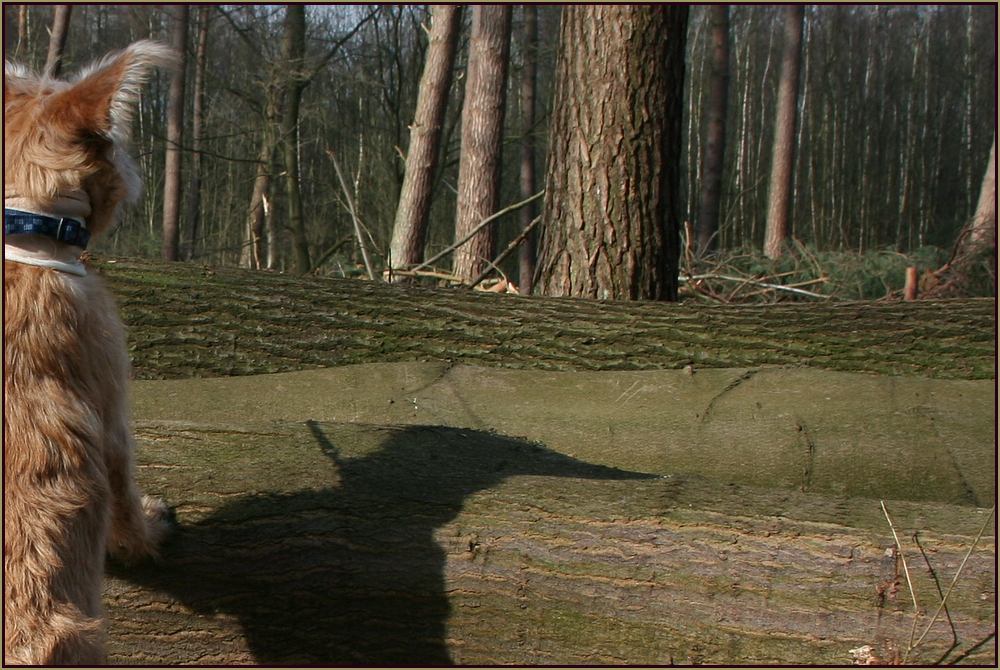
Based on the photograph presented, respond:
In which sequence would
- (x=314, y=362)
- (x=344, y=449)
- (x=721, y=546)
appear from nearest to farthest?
(x=721, y=546)
(x=344, y=449)
(x=314, y=362)

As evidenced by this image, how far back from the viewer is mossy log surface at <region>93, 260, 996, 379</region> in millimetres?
5535

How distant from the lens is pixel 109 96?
8.66ft

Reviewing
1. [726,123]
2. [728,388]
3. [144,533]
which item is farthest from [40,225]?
[726,123]

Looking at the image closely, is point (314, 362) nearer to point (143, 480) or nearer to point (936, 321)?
point (143, 480)

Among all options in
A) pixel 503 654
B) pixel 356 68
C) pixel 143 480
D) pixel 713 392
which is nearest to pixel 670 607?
pixel 503 654

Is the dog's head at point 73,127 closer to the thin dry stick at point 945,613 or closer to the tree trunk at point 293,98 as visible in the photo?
the thin dry stick at point 945,613

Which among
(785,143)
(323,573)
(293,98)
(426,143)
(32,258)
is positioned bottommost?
(323,573)

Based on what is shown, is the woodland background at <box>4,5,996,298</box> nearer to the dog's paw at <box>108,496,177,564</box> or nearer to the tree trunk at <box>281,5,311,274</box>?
the tree trunk at <box>281,5,311,274</box>

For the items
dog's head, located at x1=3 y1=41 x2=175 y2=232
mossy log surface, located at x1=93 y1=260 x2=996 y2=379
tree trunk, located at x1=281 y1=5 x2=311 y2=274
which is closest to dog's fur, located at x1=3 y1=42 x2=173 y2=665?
dog's head, located at x1=3 y1=41 x2=175 y2=232

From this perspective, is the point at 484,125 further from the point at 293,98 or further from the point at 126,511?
the point at 126,511

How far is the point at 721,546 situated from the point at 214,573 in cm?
176

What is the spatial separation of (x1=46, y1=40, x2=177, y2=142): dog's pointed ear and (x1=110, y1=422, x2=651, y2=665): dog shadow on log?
141 centimetres

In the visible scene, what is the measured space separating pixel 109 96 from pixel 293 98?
15911 mm

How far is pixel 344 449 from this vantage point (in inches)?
150
